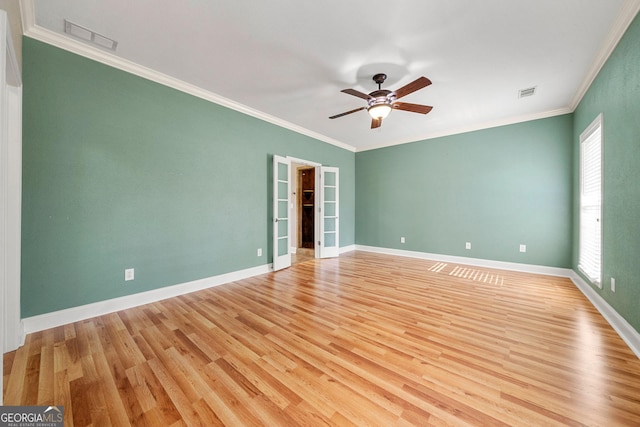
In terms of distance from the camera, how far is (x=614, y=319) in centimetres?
223

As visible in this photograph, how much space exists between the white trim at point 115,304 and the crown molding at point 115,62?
2.49 metres

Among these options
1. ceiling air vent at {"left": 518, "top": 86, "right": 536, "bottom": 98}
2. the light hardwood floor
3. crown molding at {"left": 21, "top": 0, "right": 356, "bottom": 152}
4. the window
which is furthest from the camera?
ceiling air vent at {"left": 518, "top": 86, "right": 536, "bottom": 98}

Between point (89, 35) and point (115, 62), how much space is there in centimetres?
33

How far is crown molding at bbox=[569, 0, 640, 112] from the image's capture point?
1.88 metres

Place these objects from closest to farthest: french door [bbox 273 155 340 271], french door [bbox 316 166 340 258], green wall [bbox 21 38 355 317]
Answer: green wall [bbox 21 38 355 317] < french door [bbox 273 155 340 271] < french door [bbox 316 166 340 258]

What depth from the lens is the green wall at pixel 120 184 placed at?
2.17 meters

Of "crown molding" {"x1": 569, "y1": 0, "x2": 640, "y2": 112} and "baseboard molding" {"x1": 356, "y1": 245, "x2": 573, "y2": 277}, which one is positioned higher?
"crown molding" {"x1": 569, "y1": 0, "x2": 640, "y2": 112}

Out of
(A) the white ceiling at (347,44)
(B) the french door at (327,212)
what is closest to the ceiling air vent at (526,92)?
(A) the white ceiling at (347,44)

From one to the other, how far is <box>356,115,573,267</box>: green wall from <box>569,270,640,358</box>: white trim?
3.46 feet

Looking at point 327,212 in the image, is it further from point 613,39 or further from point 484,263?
point 613,39

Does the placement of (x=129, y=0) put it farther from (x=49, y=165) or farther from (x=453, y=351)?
(x=453, y=351)

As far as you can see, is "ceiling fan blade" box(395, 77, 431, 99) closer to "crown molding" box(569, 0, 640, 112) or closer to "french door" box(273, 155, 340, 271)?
"crown molding" box(569, 0, 640, 112)

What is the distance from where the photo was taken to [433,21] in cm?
201

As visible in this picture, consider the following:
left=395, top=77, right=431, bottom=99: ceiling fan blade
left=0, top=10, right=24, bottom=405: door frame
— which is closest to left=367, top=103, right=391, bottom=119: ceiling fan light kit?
left=395, top=77, right=431, bottom=99: ceiling fan blade
